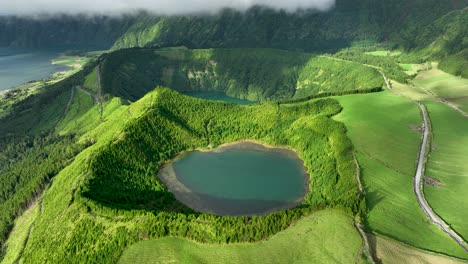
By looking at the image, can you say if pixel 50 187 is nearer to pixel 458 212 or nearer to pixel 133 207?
pixel 133 207

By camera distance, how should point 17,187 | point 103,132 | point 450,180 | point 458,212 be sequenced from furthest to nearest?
point 103,132 < point 17,187 < point 450,180 < point 458,212

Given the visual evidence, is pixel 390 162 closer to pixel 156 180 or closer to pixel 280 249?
pixel 280 249

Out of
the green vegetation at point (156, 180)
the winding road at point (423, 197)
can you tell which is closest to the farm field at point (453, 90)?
the winding road at point (423, 197)

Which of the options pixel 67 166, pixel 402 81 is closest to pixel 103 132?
pixel 67 166

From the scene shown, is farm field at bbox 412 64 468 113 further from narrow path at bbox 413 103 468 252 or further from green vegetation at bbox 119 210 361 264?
green vegetation at bbox 119 210 361 264

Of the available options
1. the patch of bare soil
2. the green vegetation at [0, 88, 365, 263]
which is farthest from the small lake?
the patch of bare soil

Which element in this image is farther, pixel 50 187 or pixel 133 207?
pixel 50 187
